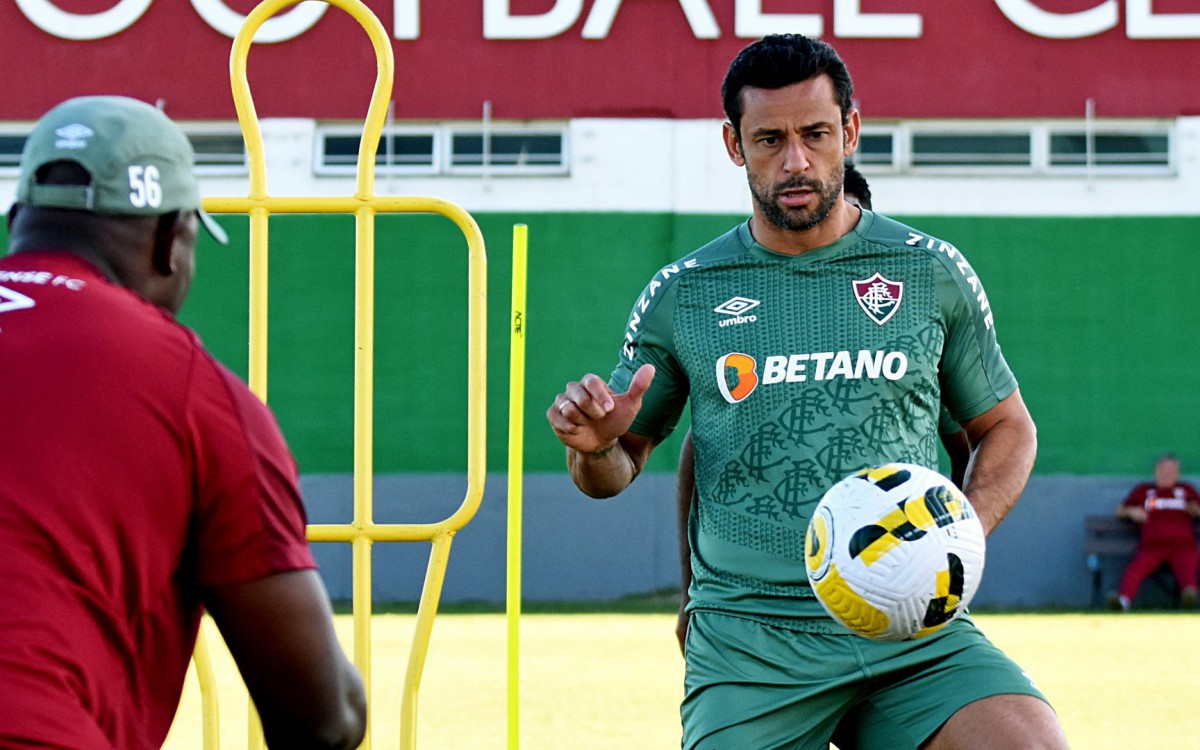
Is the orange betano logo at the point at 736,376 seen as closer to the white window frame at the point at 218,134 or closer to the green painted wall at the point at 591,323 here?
the green painted wall at the point at 591,323

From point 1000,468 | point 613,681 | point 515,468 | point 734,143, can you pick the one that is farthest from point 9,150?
point 1000,468

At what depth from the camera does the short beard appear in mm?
4113

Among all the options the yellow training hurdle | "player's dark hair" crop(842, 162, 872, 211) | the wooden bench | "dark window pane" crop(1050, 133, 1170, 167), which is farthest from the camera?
"dark window pane" crop(1050, 133, 1170, 167)

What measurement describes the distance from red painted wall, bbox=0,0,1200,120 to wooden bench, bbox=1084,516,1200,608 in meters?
3.98

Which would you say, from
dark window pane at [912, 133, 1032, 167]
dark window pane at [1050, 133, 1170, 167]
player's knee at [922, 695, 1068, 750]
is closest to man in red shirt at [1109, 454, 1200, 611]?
dark window pane at [1050, 133, 1170, 167]

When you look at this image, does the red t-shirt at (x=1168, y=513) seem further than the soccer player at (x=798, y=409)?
Yes

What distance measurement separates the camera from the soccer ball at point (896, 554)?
3604 mm

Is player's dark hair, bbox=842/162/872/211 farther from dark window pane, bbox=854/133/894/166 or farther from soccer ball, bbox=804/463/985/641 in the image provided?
dark window pane, bbox=854/133/894/166

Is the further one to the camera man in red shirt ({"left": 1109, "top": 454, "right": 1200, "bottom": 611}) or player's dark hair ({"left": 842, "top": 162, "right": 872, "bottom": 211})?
man in red shirt ({"left": 1109, "top": 454, "right": 1200, "bottom": 611})

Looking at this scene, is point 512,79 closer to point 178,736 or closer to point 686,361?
point 178,736

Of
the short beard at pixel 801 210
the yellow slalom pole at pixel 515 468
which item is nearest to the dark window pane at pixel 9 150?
the yellow slalom pole at pixel 515 468

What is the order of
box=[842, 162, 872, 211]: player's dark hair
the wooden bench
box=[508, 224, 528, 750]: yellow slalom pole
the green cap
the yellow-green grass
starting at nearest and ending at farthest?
the green cap → box=[508, 224, 528, 750]: yellow slalom pole → box=[842, 162, 872, 211]: player's dark hair → the yellow-green grass → the wooden bench

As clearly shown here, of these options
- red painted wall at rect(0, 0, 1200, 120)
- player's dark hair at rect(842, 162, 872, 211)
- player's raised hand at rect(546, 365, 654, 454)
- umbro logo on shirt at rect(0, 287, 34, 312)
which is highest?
red painted wall at rect(0, 0, 1200, 120)

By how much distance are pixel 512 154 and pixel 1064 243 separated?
5.49m
